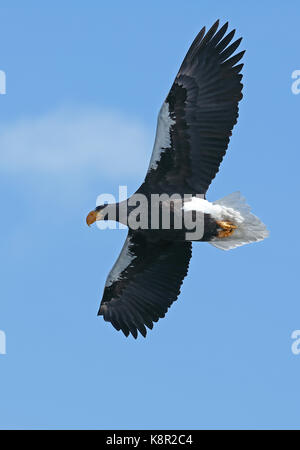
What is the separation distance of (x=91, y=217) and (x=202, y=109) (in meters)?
1.95

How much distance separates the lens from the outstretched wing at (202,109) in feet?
43.7

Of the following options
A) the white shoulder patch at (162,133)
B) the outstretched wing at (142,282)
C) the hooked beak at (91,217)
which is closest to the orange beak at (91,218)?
the hooked beak at (91,217)

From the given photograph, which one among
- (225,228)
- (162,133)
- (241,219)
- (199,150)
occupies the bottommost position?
(225,228)

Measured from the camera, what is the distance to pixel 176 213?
13352mm

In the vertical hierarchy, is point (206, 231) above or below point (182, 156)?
below

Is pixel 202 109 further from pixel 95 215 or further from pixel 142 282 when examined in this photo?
pixel 142 282

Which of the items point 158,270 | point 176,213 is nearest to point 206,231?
point 176,213

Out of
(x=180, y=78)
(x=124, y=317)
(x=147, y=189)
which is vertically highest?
(x=180, y=78)

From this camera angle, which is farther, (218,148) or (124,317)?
(124,317)

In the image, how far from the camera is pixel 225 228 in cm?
1338

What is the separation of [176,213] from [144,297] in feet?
5.50

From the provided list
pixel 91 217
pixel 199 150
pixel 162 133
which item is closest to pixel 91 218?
pixel 91 217

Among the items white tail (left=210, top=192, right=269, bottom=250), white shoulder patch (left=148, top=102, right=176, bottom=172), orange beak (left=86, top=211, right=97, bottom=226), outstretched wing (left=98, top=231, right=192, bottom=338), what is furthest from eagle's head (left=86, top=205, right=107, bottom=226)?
white tail (left=210, top=192, right=269, bottom=250)

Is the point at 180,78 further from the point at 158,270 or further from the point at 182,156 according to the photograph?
the point at 158,270
